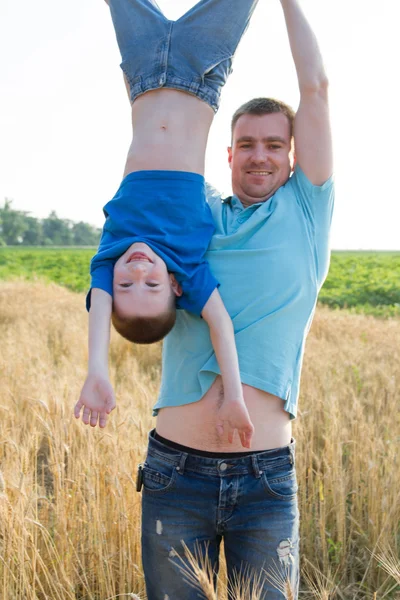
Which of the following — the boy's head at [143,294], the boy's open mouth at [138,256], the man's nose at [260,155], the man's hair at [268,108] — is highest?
the man's hair at [268,108]

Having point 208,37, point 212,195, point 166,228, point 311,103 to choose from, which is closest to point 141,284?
point 166,228

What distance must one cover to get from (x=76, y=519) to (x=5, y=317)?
792cm

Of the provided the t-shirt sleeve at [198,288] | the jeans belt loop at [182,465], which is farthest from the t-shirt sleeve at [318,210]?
the jeans belt loop at [182,465]

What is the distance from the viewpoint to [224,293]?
1.97 m

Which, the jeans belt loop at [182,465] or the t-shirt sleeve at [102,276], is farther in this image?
the t-shirt sleeve at [102,276]

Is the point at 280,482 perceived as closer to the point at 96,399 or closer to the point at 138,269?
the point at 96,399

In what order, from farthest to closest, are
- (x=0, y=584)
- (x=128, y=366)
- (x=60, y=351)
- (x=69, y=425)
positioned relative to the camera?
1. (x=60, y=351)
2. (x=128, y=366)
3. (x=69, y=425)
4. (x=0, y=584)

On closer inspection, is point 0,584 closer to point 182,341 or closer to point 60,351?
point 182,341

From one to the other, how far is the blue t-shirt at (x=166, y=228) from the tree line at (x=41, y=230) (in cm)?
6500

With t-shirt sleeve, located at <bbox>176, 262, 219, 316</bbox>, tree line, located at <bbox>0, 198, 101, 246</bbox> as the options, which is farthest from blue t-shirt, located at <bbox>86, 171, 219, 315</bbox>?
tree line, located at <bbox>0, 198, 101, 246</bbox>

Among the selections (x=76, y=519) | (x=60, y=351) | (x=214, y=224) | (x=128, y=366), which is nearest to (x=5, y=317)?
(x=60, y=351)

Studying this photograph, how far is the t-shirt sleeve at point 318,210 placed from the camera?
2.04 metres

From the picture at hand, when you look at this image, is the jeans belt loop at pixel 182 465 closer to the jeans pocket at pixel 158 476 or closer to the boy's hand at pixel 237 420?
the jeans pocket at pixel 158 476

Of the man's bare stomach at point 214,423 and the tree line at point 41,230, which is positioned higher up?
the tree line at point 41,230
